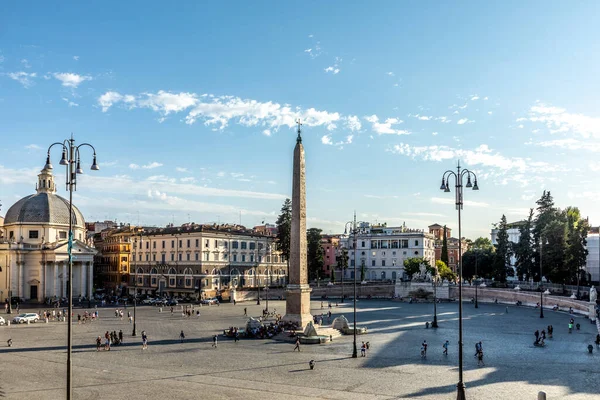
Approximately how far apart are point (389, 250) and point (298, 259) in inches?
2630

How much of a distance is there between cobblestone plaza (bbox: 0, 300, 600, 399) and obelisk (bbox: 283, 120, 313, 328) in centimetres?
319

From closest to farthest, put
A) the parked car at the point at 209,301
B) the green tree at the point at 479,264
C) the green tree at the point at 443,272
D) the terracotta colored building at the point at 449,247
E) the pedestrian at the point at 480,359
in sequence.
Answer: the pedestrian at the point at 480,359
the parked car at the point at 209,301
the green tree at the point at 443,272
the green tree at the point at 479,264
the terracotta colored building at the point at 449,247

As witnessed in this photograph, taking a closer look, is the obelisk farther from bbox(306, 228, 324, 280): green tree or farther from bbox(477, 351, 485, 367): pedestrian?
bbox(306, 228, 324, 280): green tree

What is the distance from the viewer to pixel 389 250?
102m

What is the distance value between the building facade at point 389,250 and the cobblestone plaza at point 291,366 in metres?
57.6

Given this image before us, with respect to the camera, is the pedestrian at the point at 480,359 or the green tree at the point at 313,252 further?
the green tree at the point at 313,252

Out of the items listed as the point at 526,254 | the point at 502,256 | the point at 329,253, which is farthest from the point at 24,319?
the point at 329,253

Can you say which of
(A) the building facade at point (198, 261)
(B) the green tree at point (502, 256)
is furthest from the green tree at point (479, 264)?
(A) the building facade at point (198, 261)

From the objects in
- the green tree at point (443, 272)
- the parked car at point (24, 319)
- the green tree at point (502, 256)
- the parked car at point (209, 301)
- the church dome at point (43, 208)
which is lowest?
the parked car at point (209, 301)

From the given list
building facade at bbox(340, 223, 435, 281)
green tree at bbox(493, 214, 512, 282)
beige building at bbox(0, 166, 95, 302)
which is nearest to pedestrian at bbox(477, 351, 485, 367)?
green tree at bbox(493, 214, 512, 282)

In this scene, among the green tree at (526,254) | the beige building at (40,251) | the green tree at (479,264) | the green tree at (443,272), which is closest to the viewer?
the green tree at (526,254)

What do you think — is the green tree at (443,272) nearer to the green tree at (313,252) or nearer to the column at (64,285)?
the green tree at (313,252)

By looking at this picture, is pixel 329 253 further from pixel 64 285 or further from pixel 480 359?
pixel 480 359

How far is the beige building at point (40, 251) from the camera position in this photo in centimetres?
6806
